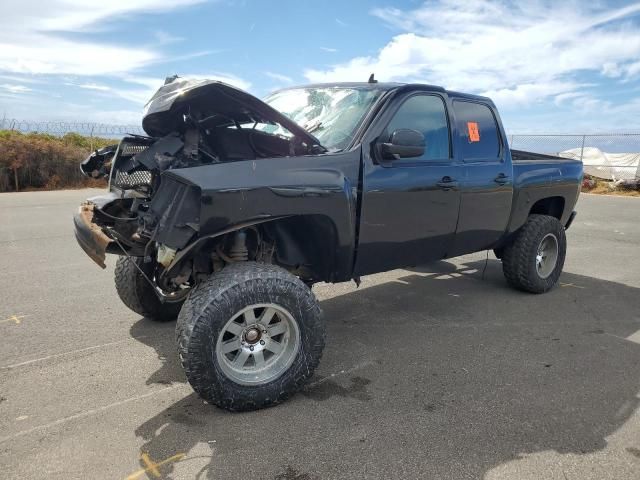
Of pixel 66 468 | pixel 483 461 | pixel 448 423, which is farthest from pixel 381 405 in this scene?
pixel 66 468

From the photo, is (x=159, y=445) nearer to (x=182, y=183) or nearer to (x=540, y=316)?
(x=182, y=183)

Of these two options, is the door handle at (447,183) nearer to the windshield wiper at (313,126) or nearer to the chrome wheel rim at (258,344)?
the windshield wiper at (313,126)

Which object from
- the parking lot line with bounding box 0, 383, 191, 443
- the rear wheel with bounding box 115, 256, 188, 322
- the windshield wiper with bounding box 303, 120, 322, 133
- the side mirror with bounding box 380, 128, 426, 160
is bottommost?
the parking lot line with bounding box 0, 383, 191, 443

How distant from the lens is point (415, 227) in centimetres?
431

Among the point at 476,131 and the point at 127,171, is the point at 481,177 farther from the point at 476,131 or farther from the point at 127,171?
the point at 127,171

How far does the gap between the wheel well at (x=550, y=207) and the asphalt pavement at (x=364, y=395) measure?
0.98 meters

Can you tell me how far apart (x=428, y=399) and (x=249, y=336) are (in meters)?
1.23

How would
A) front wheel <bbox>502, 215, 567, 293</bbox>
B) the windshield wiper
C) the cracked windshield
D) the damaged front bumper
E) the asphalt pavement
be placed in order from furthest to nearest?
front wheel <bbox>502, 215, 567, 293</bbox> < the windshield wiper < the cracked windshield < the damaged front bumper < the asphalt pavement

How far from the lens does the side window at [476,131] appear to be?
4.79m

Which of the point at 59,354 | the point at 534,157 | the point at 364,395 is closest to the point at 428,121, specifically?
the point at 364,395

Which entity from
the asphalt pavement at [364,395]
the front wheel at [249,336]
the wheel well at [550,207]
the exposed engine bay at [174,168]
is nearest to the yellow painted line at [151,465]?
the asphalt pavement at [364,395]

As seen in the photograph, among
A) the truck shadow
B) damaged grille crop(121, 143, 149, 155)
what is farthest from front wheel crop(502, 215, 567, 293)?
damaged grille crop(121, 143, 149, 155)

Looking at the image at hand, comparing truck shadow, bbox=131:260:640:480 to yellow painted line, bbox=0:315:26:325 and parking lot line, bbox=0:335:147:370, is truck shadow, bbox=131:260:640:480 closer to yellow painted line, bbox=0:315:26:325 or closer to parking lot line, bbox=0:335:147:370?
parking lot line, bbox=0:335:147:370

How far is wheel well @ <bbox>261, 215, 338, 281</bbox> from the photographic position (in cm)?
369
